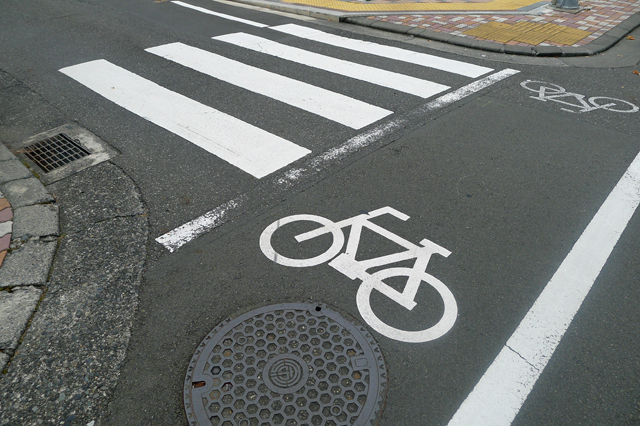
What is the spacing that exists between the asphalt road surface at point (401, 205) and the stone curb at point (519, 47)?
310 mm

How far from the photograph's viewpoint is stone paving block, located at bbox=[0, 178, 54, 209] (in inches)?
158

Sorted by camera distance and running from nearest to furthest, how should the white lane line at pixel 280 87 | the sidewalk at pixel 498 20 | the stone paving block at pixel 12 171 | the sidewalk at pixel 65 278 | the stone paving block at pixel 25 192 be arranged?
the sidewalk at pixel 65 278 → the stone paving block at pixel 25 192 → the stone paving block at pixel 12 171 → the white lane line at pixel 280 87 → the sidewalk at pixel 498 20

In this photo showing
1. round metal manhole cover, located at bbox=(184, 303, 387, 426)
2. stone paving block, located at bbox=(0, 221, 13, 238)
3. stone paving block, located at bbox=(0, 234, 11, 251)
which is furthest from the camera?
stone paving block, located at bbox=(0, 221, 13, 238)

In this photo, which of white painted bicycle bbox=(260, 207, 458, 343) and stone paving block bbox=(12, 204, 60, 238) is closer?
white painted bicycle bbox=(260, 207, 458, 343)

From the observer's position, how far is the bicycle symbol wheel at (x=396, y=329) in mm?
2787

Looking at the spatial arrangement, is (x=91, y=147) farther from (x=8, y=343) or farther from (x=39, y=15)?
(x=39, y=15)

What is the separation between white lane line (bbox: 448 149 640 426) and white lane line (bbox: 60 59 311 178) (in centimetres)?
271

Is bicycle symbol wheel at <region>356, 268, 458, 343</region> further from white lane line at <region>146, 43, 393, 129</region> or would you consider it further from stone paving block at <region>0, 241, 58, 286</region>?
white lane line at <region>146, 43, 393, 129</region>

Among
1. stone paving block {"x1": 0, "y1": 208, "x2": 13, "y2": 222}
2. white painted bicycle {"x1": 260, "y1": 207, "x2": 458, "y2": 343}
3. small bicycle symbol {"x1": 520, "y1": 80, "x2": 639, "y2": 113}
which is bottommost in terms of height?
white painted bicycle {"x1": 260, "y1": 207, "x2": 458, "y2": 343}

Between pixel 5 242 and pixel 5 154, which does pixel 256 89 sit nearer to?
pixel 5 154

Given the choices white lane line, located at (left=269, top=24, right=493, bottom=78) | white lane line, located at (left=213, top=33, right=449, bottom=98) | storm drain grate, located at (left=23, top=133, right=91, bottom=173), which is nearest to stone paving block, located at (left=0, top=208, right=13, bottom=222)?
storm drain grate, located at (left=23, top=133, right=91, bottom=173)

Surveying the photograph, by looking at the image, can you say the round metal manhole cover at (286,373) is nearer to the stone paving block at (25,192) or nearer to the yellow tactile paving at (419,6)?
the stone paving block at (25,192)

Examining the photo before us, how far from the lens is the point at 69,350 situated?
8.91ft

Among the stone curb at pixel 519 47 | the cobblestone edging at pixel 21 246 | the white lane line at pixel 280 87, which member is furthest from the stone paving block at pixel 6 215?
the stone curb at pixel 519 47
